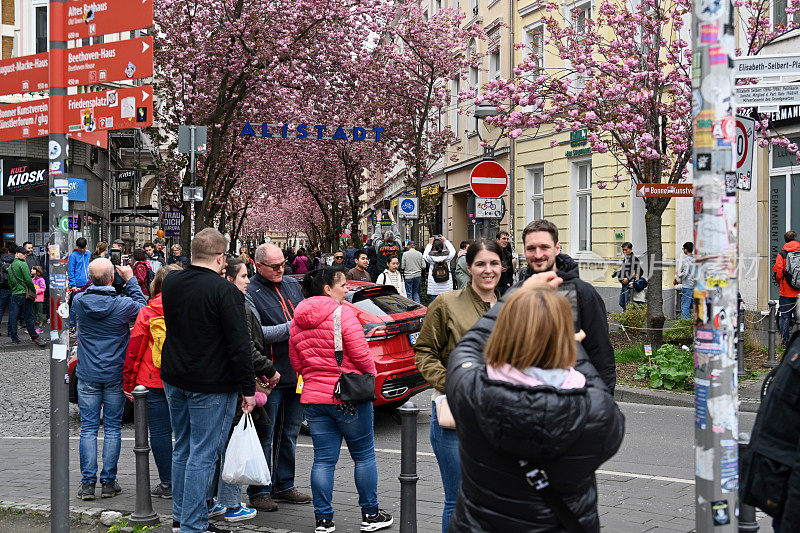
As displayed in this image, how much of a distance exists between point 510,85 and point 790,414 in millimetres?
12282

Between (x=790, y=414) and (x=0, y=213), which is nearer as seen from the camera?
(x=790, y=414)

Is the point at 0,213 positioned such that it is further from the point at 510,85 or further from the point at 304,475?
the point at 304,475

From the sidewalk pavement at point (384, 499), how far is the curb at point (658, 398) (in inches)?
146

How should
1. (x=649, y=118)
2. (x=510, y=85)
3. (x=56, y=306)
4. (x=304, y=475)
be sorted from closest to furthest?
(x=56, y=306), (x=304, y=475), (x=649, y=118), (x=510, y=85)

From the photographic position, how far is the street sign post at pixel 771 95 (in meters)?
6.95

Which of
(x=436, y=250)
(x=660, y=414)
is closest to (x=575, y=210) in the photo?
(x=436, y=250)

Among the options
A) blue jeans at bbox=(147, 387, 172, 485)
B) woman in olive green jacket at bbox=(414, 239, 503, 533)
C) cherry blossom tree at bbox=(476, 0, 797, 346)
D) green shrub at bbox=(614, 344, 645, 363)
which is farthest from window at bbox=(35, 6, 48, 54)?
woman in olive green jacket at bbox=(414, 239, 503, 533)

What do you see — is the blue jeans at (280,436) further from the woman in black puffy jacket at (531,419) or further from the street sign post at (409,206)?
the street sign post at (409,206)

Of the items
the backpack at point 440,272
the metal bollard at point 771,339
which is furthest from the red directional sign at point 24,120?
the backpack at point 440,272

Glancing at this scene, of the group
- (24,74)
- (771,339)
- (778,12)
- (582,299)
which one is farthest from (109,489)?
(778,12)

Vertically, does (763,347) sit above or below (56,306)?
below

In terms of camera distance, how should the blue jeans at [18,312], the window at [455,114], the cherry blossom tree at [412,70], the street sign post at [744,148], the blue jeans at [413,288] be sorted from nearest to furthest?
the street sign post at [744,148] → the blue jeans at [18,312] → the blue jeans at [413,288] → the cherry blossom tree at [412,70] → the window at [455,114]

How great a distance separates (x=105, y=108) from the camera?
5355mm

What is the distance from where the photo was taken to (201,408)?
5414 mm
